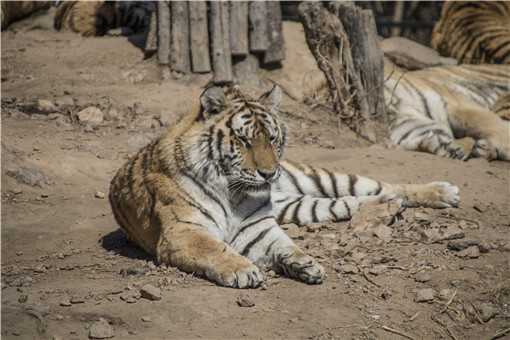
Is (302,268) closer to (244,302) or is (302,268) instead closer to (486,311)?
(244,302)

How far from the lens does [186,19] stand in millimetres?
6758

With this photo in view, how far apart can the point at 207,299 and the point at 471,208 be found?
6.84 ft

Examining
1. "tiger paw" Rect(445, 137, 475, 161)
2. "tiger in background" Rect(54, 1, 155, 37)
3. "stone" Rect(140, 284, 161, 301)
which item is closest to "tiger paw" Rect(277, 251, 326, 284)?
"stone" Rect(140, 284, 161, 301)

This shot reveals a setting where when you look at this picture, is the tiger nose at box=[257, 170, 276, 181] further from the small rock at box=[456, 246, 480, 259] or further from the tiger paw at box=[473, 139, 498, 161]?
the tiger paw at box=[473, 139, 498, 161]

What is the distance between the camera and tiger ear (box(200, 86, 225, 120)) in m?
3.87

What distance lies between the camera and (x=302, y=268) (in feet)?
11.6

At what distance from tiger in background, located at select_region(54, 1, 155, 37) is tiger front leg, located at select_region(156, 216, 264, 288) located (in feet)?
17.9

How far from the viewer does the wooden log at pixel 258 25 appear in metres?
6.92

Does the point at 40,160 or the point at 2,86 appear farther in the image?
the point at 2,86

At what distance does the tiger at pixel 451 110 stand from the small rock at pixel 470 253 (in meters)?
2.22

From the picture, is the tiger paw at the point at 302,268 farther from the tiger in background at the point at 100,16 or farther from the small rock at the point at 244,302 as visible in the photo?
the tiger in background at the point at 100,16

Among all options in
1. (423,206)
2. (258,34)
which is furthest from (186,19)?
(423,206)

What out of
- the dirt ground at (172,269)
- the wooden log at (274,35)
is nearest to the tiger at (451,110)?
the dirt ground at (172,269)

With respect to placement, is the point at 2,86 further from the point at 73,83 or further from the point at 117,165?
the point at 117,165
